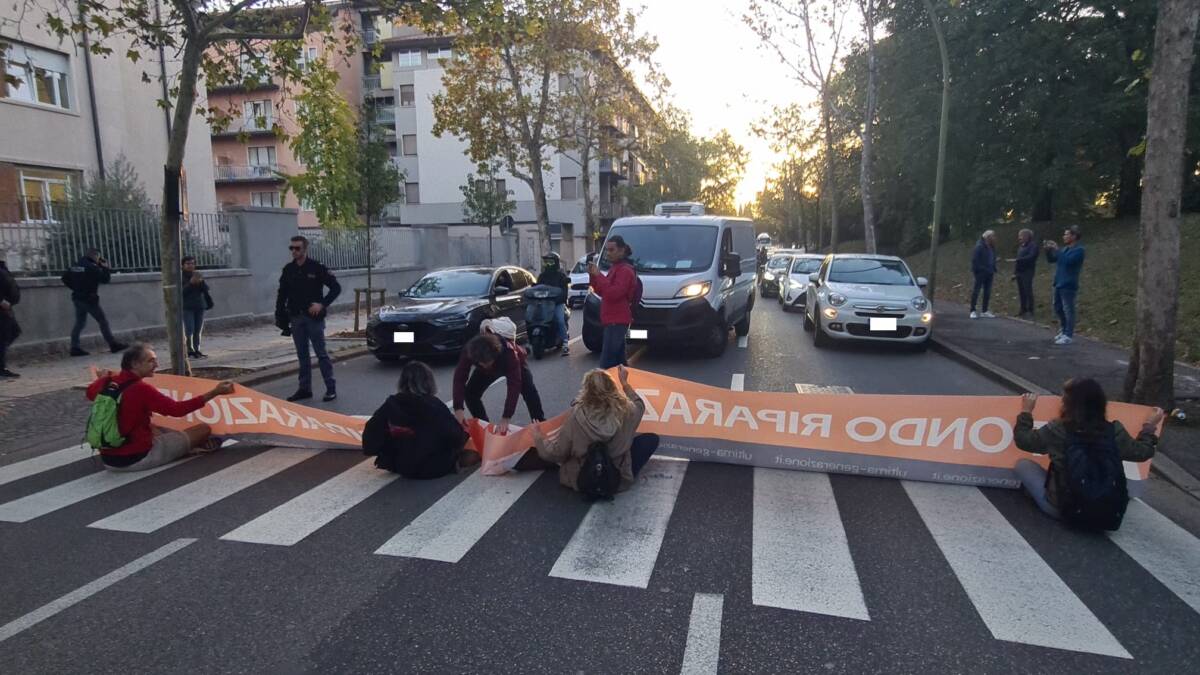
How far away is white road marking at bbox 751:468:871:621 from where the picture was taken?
12.0ft

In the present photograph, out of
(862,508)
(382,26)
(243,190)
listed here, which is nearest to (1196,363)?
(862,508)

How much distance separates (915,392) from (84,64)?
956 inches

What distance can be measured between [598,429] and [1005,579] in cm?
261

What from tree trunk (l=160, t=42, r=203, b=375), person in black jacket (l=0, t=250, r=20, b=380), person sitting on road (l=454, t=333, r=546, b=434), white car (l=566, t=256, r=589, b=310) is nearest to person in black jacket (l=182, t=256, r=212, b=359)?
person in black jacket (l=0, t=250, r=20, b=380)

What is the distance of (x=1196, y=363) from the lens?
956 cm

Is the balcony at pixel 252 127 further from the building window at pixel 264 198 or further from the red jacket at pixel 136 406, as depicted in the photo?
the red jacket at pixel 136 406

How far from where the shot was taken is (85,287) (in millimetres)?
11484

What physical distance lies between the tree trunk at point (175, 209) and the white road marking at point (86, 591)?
5.43 metres

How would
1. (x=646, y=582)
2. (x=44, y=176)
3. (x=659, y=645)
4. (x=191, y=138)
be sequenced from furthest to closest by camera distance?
(x=191, y=138) → (x=44, y=176) → (x=646, y=582) → (x=659, y=645)

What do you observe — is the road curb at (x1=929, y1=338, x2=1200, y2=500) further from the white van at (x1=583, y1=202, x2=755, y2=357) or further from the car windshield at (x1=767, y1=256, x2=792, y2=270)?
the car windshield at (x1=767, y1=256, x2=792, y2=270)

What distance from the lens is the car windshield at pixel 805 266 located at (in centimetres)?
2036

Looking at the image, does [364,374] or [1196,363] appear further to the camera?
[364,374]

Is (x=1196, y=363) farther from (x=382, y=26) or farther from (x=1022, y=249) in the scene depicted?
(x=382, y=26)

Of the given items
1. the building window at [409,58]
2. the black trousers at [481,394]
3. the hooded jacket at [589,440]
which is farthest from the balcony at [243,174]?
the hooded jacket at [589,440]
